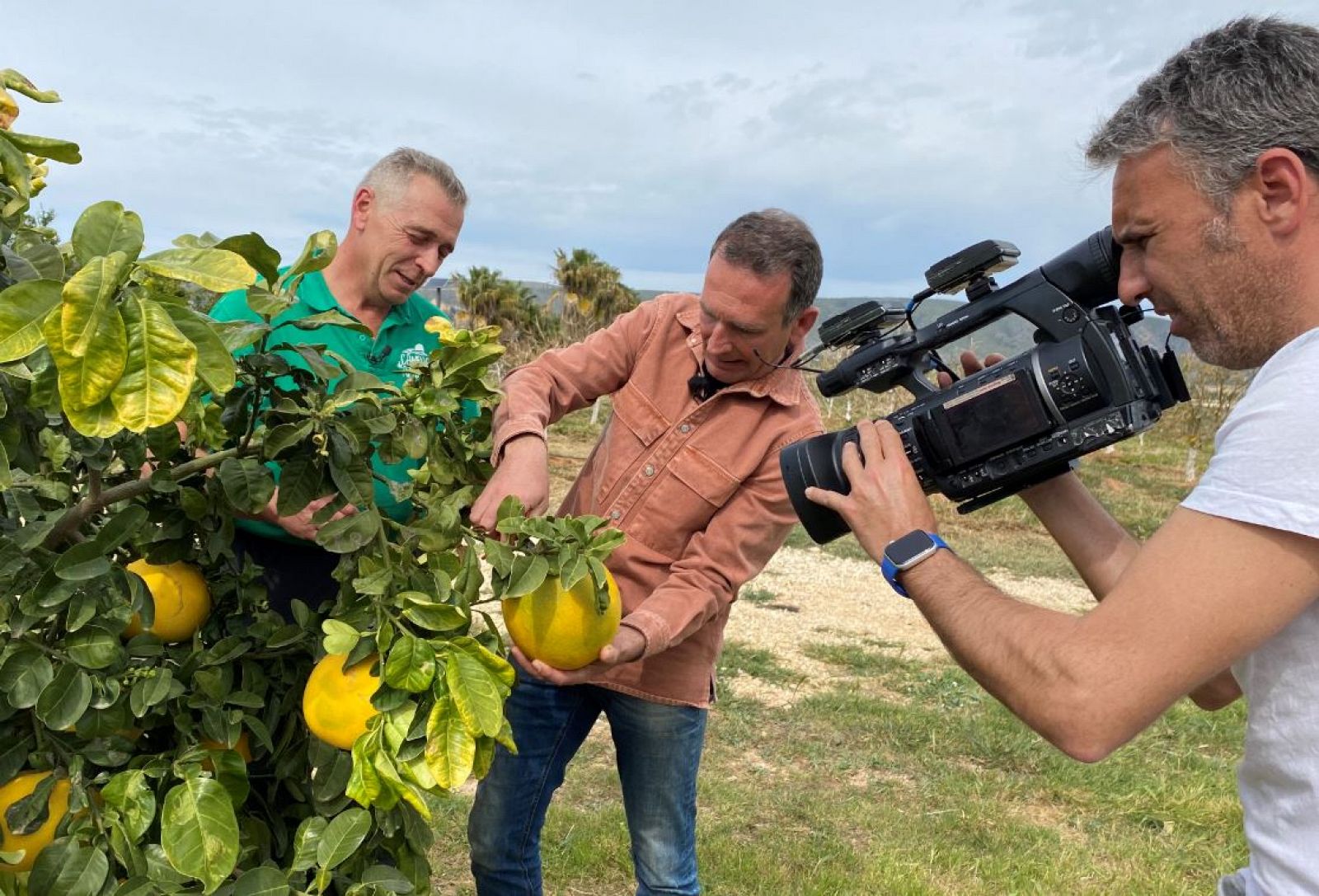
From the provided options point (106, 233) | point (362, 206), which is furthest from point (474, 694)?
point (362, 206)

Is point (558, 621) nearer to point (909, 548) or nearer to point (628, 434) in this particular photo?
point (909, 548)

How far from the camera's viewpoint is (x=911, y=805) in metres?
4.50

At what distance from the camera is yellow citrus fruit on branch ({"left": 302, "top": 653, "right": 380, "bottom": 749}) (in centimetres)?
123

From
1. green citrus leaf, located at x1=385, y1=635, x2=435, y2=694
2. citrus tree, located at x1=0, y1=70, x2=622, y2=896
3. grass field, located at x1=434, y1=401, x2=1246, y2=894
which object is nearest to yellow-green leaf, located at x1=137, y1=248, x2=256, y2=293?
citrus tree, located at x1=0, y1=70, x2=622, y2=896

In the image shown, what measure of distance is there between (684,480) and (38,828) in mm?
1522

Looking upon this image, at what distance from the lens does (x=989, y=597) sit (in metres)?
1.40

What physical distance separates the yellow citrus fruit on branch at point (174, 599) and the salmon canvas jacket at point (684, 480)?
99 cm

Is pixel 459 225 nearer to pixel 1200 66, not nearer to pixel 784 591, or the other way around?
pixel 1200 66

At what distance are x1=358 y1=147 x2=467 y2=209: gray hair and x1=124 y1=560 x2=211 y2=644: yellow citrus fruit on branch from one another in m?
1.38

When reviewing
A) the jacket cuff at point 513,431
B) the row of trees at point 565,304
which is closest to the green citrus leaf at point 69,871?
the jacket cuff at point 513,431

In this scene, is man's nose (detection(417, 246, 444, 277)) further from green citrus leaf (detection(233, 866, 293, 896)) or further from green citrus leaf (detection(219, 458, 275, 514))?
green citrus leaf (detection(233, 866, 293, 896))

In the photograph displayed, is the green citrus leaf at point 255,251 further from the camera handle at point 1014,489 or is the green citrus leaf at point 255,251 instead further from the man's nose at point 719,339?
the man's nose at point 719,339

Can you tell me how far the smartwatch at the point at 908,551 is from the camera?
1483 mm

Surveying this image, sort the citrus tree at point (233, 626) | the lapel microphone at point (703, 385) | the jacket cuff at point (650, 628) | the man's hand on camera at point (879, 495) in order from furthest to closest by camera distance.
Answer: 1. the lapel microphone at point (703, 385)
2. the jacket cuff at point (650, 628)
3. the man's hand on camera at point (879, 495)
4. the citrus tree at point (233, 626)
